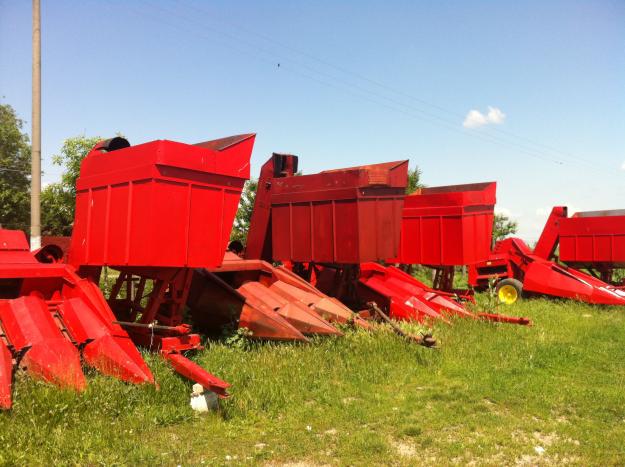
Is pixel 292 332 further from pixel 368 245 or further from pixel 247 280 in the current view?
pixel 368 245

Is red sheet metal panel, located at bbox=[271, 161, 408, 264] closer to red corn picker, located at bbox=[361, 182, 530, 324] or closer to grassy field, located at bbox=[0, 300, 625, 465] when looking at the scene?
red corn picker, located at bbox=[361, 182, 530, 324]

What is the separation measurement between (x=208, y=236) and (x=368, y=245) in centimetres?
328

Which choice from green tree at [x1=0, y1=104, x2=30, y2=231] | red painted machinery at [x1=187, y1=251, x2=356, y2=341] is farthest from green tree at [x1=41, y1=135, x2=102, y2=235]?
red painted machinery at [x1=187, y1=251, x2=356, y2=341]

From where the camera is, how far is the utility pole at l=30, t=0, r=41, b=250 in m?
9.20

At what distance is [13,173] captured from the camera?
108 feet

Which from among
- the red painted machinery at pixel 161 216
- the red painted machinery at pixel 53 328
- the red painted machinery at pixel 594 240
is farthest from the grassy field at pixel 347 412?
the red painted machinery at pixel 594 240

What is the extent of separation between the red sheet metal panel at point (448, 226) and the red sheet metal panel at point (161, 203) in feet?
21.0

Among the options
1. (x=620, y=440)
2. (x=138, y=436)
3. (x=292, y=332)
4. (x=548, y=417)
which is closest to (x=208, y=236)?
(x=292, y=332)

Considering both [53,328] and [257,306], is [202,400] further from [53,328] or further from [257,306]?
[257,306]

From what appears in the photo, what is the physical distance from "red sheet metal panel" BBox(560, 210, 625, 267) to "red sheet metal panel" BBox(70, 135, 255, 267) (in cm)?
1154

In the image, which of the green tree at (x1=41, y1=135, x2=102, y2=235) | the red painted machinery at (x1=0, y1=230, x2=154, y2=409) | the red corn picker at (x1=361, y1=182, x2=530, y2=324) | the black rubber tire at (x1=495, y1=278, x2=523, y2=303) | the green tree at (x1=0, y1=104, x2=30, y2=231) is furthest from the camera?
the green tree at (x1=0, y1=104, x2=30, y2=231)

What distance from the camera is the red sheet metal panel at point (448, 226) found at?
36.3 ft

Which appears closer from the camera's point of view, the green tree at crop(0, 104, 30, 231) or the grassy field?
the grassy field

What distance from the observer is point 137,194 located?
5367mm
